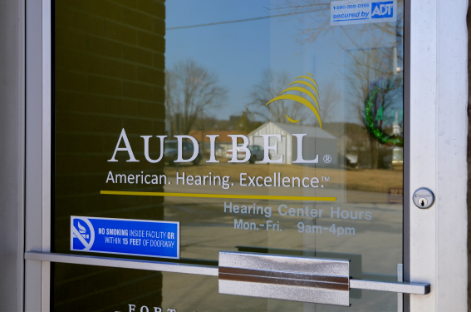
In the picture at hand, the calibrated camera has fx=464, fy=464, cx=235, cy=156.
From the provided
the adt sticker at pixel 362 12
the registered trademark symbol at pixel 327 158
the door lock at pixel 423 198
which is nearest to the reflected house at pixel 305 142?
the registered trademark symbol at pixel 327 158

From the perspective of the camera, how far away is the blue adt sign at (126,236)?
232cm

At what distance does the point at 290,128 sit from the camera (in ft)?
6.87

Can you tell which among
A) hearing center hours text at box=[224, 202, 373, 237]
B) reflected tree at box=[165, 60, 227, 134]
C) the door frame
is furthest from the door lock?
reflected tree at box=[165, 60, 227, 134]

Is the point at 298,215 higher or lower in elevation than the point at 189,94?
lower

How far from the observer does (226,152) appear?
7.25 feet

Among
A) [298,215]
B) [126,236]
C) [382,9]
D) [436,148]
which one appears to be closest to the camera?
[436,148]

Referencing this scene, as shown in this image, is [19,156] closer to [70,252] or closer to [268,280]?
[70,252]

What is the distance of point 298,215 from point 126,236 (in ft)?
2.99

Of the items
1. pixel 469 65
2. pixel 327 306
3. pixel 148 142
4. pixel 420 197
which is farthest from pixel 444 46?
pixel 148 142

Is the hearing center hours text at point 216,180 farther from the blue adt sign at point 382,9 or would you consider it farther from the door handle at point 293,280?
the blue adt sign at point 382,9

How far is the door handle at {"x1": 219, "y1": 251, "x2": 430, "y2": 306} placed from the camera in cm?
195

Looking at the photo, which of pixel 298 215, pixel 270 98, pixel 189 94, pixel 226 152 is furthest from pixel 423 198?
pixel 189 94

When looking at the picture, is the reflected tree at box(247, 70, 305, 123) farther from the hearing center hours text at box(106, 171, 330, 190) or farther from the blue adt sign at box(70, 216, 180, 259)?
the blue adt sign at box(70, 216, 180, 259)

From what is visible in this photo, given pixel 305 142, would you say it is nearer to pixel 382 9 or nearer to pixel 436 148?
pixel 436 148
